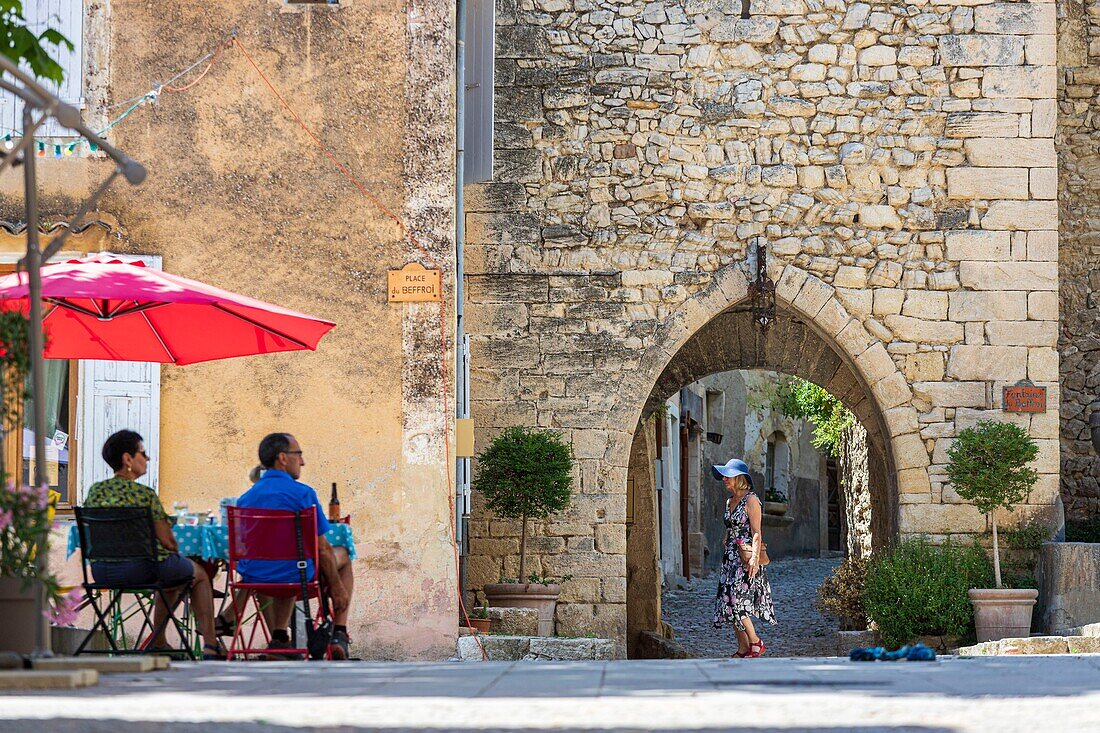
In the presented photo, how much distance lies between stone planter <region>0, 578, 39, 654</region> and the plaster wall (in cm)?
303

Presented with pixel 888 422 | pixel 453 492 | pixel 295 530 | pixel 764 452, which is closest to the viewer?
pixel 295 530

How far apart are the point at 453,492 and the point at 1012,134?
5.09m

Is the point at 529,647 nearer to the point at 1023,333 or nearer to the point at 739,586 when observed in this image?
the point at 739,586

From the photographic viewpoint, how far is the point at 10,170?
8.70 metres

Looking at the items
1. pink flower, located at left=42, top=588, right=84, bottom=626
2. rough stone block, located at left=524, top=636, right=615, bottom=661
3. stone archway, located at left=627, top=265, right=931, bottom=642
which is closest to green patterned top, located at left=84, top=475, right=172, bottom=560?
pink flower, located at left=42, top=588, right=84, bottom=626

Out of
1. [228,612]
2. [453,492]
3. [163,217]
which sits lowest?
[228,612]

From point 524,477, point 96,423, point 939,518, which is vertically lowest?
point 939,518

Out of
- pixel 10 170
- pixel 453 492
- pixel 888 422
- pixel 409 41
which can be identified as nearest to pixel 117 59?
pixel 10 170

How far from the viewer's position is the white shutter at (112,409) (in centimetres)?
821

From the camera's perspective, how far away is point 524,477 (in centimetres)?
1004

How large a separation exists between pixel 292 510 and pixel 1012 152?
6527mm

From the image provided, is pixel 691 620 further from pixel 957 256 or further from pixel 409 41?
pixel 409 41

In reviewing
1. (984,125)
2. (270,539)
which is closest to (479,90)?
(984,125)

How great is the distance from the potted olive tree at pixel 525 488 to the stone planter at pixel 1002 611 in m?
2.77
